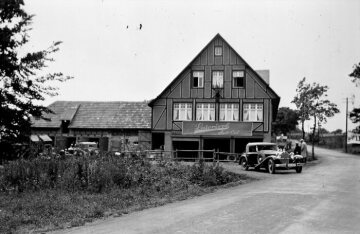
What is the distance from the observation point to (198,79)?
39062 millimetres

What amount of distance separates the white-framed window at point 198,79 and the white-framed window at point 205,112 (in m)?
1.74

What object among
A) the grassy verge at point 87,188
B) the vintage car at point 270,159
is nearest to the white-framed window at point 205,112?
the vintage car at point 270,159

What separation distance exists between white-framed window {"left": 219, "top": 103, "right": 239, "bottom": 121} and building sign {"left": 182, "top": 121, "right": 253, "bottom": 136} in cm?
63

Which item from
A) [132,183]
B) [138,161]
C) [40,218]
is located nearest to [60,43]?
[138,161]

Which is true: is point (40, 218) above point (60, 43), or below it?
below

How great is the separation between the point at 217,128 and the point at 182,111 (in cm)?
353

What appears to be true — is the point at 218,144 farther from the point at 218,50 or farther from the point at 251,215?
the point at 251,215

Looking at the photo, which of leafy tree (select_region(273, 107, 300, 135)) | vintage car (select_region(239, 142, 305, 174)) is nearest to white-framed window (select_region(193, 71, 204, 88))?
vintage car (select_region(239, 142, 305, 174))

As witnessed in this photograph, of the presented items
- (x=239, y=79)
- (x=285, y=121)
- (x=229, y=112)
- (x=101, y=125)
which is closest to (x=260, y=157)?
(x=229, y=112)

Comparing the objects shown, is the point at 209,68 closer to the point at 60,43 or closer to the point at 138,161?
the point at 60,43

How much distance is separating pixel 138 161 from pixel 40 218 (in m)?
9.17

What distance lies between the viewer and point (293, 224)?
9086 mm

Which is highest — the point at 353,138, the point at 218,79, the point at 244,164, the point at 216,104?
the point at 218,79

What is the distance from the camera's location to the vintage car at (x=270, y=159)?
74.9 ft
